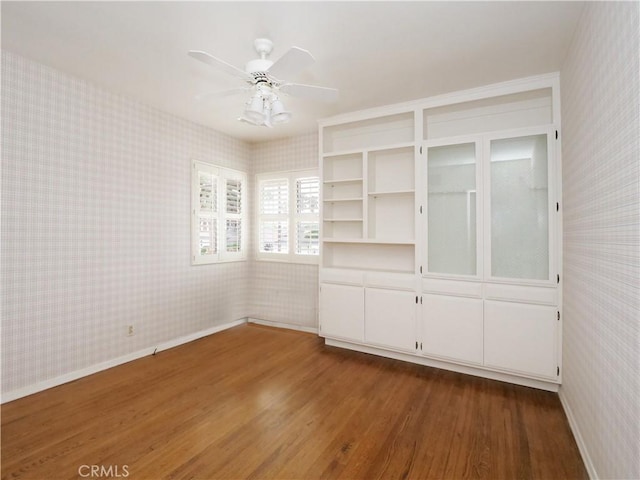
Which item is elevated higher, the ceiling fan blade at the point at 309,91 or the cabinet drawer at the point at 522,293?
the ceiling fan blade at the point at 309,91

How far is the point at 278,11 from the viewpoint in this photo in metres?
2.06

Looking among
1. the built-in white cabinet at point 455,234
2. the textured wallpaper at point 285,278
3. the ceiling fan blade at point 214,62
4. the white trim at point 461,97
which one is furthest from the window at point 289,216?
the ceiling fan blade at point 214,62

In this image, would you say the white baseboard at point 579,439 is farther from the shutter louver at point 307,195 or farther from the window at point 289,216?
the shutter louver at point 307,195

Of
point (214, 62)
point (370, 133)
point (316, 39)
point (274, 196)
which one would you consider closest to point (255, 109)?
point (214, 62)

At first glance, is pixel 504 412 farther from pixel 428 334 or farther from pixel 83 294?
pixel 83 294

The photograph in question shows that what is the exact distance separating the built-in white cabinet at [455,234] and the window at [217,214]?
1.52 m

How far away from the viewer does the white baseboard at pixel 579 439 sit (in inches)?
70.3

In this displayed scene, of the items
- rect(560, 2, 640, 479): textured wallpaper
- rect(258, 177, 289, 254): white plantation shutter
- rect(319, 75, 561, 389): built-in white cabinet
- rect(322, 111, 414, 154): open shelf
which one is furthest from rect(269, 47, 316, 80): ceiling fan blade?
rect(258, 177, 289, 254): white plantation shutter

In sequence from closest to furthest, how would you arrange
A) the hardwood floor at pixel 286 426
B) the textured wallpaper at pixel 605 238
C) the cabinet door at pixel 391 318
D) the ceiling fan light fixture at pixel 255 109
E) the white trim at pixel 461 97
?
1. the textured wallpaper at pixel 605 238
2. the hardwood floor at pixel 286 426
3. the ceiling fan light fixture at pixel 255 109
4. the white trim at pixel 461 97
5. the cabinet door at pixel 391 318

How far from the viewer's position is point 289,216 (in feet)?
15.6

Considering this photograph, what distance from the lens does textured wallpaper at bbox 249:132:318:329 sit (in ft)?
14.9

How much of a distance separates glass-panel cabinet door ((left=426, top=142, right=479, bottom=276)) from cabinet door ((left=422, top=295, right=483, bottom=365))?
29 centimetres

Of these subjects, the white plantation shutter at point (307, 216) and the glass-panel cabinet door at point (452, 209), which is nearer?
the glass-panel cabinet door at point (452, 209)

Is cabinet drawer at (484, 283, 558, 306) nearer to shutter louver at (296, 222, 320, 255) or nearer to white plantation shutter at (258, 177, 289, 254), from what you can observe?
shutter louver at (296, 222, 320, 255)
